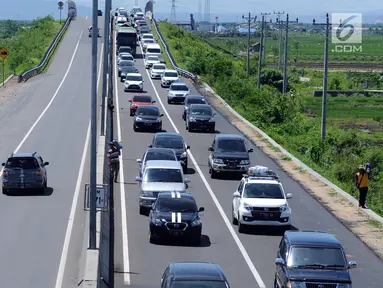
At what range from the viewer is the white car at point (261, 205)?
26.9m

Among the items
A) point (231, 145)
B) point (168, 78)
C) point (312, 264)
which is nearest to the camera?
point (312, 264)

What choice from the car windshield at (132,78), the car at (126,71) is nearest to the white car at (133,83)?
the car windshield at (132,78)

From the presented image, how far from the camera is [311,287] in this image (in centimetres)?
1842

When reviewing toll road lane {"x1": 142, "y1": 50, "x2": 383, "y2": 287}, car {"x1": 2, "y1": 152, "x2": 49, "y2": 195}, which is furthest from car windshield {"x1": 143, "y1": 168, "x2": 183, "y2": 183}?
car {"x1": 2, "y1": 152, "x2": 49, "y2": 195}

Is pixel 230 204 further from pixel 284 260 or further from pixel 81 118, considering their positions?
pixel 81 118

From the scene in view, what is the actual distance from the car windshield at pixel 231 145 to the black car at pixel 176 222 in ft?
40.7

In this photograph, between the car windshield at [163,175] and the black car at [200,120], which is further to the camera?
the black car at [200,120]

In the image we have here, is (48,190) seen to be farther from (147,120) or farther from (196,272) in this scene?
(196,272)

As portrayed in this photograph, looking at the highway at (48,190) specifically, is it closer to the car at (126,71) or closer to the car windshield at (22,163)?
the car windshield at (22,163)

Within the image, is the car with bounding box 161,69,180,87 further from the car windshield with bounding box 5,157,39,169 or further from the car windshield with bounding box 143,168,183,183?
the car windshield with bounding box 143,168,183,183

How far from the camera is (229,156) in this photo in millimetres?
37094

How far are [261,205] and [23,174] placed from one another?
1008 centimetres

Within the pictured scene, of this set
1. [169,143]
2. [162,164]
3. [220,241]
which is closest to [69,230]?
[220,241]

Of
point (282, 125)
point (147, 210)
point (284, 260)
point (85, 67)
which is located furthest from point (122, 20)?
point (284, 260)
